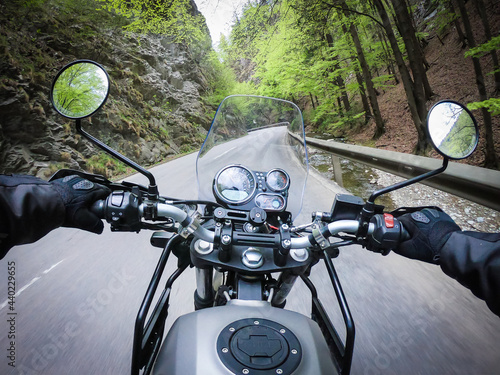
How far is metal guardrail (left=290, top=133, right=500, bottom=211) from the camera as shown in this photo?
2041 mm

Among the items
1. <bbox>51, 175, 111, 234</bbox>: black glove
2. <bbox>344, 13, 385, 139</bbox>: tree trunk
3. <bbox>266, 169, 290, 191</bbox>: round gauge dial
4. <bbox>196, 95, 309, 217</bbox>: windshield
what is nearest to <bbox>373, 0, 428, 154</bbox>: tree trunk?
<bbox>344, 13, 385, 139</bbox>: tree trunk

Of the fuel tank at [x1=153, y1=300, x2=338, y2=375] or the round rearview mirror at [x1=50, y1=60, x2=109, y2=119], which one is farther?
the round rearview mirror at [x1=50, y1=60, x2=109, y2=119]

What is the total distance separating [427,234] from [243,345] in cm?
80

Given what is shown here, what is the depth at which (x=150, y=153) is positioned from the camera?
13477 millimetres

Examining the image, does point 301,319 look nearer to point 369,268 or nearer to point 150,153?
point 369,268

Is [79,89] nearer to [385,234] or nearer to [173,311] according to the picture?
[385,234]

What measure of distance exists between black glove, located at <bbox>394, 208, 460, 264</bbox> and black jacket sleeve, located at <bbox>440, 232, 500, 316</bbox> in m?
0.04

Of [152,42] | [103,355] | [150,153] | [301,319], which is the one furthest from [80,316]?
[152,42]

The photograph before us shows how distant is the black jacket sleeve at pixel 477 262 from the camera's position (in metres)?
0.79

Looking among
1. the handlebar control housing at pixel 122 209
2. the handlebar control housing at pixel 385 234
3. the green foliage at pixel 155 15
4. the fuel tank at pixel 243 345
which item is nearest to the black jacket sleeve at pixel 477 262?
the handlebar control housing at pixel 385 234

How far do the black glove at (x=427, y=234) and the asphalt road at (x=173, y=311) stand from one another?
3.23ft

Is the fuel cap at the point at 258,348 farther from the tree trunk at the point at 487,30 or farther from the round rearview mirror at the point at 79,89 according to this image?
the tree trunk at the point at 487,30

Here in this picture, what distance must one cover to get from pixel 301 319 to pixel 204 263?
39 centimetres

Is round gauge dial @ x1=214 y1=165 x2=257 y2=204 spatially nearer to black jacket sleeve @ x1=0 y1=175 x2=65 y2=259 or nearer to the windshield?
the windshield
